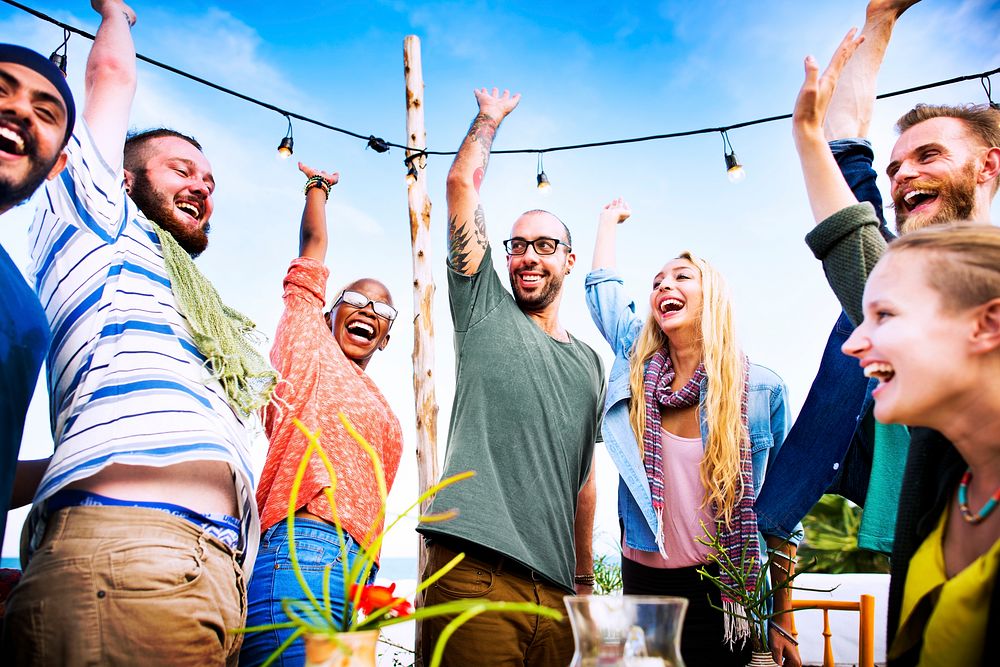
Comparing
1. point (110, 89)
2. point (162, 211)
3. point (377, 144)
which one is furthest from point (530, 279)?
point (377, 144)

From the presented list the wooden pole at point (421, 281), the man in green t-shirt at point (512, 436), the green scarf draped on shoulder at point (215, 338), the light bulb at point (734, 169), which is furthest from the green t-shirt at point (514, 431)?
the light bulb at point (734, 169)

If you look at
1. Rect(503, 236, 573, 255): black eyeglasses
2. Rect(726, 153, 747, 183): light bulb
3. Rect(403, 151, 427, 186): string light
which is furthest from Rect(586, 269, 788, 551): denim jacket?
Rect(403, 151, 427, 186): string light

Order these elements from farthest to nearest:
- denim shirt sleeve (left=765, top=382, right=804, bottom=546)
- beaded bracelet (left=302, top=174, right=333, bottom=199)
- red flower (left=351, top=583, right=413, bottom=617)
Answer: beaded bracelet (left=302, top=174, right=333, bottom=199) → denim shirt sleeve (left=765, top=382, right=804, bottom=546) → red flower (left=351, top=583, right=413, bottom=617)

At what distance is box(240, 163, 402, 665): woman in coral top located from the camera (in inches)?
75.9

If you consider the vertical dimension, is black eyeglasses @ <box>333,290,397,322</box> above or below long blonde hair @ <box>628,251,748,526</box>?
above

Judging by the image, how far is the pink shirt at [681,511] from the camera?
2.46 m

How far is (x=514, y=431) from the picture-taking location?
2.35m

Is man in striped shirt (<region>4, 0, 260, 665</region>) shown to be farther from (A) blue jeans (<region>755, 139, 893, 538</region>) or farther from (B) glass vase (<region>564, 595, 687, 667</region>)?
(A) blue jeans (<region>755, 139, 893, 538</region>)

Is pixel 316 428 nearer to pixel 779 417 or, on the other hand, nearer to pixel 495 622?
pixel 495 622

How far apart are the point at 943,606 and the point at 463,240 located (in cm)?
194

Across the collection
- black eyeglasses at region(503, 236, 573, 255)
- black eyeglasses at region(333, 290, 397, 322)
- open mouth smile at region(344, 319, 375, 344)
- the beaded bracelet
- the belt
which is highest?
the beaded bracelet

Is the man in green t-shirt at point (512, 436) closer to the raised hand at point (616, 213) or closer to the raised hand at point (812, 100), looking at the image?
the raised hand at point (616, 213)

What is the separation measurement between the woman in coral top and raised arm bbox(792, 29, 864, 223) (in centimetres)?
130

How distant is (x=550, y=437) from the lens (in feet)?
7.88
